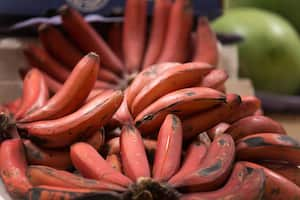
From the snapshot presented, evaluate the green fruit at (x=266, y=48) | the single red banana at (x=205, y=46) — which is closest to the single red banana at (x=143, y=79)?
the single red banana at (x=205, y=46)

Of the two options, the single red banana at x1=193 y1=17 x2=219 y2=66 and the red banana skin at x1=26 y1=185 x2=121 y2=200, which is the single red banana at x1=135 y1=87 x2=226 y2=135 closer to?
the red banana skin at x1=26 y1=185 x2=121 y2=200

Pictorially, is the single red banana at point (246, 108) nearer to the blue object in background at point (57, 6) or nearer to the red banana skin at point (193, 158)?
the red banana skin at point (193, 158)

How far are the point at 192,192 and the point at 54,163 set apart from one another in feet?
0.61

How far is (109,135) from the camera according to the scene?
695 mm

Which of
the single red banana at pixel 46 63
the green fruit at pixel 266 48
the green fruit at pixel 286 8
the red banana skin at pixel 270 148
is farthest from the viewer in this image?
the green fruit at pixel 286 8

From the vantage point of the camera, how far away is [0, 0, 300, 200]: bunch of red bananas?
0.53m

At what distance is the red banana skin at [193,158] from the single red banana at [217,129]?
0.16 ft

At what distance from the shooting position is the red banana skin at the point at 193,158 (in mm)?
552

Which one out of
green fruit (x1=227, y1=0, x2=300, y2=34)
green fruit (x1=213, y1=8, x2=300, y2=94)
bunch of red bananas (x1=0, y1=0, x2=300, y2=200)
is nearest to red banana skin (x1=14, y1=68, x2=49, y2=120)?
bunch of red bananas (x1=0, y1=0, x2=300, y2=200)

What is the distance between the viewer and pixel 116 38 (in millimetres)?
1214

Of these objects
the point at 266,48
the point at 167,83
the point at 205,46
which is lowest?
the point at 266,48

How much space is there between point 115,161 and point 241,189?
14cm

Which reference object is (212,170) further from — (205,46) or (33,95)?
(205,46)

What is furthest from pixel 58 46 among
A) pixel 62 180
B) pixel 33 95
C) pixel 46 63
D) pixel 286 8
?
pixel 286 8
